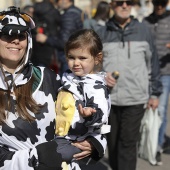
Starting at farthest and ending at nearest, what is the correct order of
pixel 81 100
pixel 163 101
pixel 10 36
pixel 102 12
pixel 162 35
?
pixel 102 12 < pixel 163 101 < pixel 162 35 < pixel 81 100 < pixel 10 36

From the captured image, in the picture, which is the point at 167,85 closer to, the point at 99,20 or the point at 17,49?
the point at 99,20

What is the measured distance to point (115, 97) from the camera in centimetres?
448

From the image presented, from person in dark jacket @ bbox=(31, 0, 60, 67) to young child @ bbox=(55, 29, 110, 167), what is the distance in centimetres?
455

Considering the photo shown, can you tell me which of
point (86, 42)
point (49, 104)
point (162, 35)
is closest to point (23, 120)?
point (49, 104)

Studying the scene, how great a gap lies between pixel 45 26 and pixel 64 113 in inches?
198

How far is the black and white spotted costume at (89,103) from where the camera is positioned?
2557 mm

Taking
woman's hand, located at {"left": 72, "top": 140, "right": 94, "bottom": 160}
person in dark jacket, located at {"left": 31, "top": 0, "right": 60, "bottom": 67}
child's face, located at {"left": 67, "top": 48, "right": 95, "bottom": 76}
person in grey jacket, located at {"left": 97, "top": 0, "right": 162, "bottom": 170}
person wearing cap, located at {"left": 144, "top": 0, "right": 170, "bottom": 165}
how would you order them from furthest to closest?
person in dark jacket, located at {"left": 31, "top": 0, "right": 60, "bottom": 67} < person wearing cap, located at {"left": 144, "top": 0, "right": 170, "bottom": 165} < person in grey jacket, located at {"left": 97, "top": 0, "right": 162, "bottom": 170} < child's face, located at {"left": 67, "top": 48, "right": 95, "bottom": 76} < woman's hand, located at {"left": 72, "top": 140, "right": 94, "bottom": 160}

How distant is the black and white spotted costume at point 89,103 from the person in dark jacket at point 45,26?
15.3 ft

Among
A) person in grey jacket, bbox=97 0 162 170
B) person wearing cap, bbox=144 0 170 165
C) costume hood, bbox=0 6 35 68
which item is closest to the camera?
costume hood, bbox=0 6 35 68

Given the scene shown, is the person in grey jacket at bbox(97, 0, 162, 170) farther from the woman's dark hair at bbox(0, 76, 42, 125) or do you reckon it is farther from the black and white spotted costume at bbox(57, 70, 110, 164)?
the woman's dark hair at bbox(0, 76, 42, 125)

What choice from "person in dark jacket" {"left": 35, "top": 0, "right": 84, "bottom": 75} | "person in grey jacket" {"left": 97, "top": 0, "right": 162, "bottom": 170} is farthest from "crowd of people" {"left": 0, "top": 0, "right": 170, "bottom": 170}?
"person in dark jacket" {"left": 35, "top": 0, "right": 84, "bottom": 75}

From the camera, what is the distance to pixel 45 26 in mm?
7445

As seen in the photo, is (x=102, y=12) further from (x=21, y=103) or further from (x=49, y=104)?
(x=21, y=103)

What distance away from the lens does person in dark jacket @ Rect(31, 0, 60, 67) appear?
736cm
